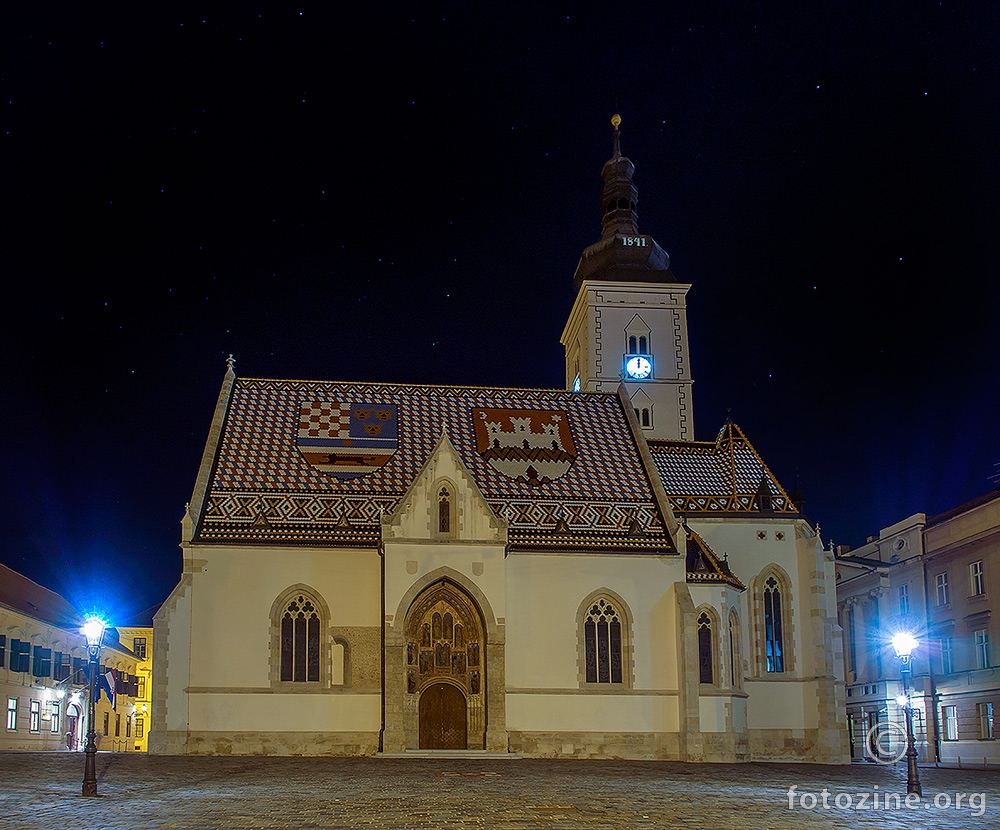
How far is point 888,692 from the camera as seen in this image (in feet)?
203

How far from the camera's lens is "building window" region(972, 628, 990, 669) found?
50625mm

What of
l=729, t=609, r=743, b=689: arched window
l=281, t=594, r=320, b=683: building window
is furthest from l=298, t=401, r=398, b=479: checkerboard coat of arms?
l=729, t=609, r=743, b=689: arched window

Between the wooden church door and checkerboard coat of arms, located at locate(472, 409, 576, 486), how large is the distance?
8.50 metres

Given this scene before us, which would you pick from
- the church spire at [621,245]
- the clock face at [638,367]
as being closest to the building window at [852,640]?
the clock face at [638,367]

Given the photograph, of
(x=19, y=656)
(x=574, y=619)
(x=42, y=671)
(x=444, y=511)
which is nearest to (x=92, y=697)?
(x=444, y=511)

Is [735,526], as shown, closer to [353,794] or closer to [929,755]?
[929,755]

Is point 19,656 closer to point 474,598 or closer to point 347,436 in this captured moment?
point 347,436

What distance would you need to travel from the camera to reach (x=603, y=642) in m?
40.9

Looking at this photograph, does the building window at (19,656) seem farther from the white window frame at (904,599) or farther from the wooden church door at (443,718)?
the white window frame at (904,599)

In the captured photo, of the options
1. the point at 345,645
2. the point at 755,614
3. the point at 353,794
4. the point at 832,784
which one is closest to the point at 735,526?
the point at 755,614

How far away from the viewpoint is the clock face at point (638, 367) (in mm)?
61875

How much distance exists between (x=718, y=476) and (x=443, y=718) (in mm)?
16082

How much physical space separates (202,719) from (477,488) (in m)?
11.5

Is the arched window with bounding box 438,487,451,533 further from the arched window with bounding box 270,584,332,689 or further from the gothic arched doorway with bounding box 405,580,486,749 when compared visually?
the arched window with bounding box 270,584,332,689
